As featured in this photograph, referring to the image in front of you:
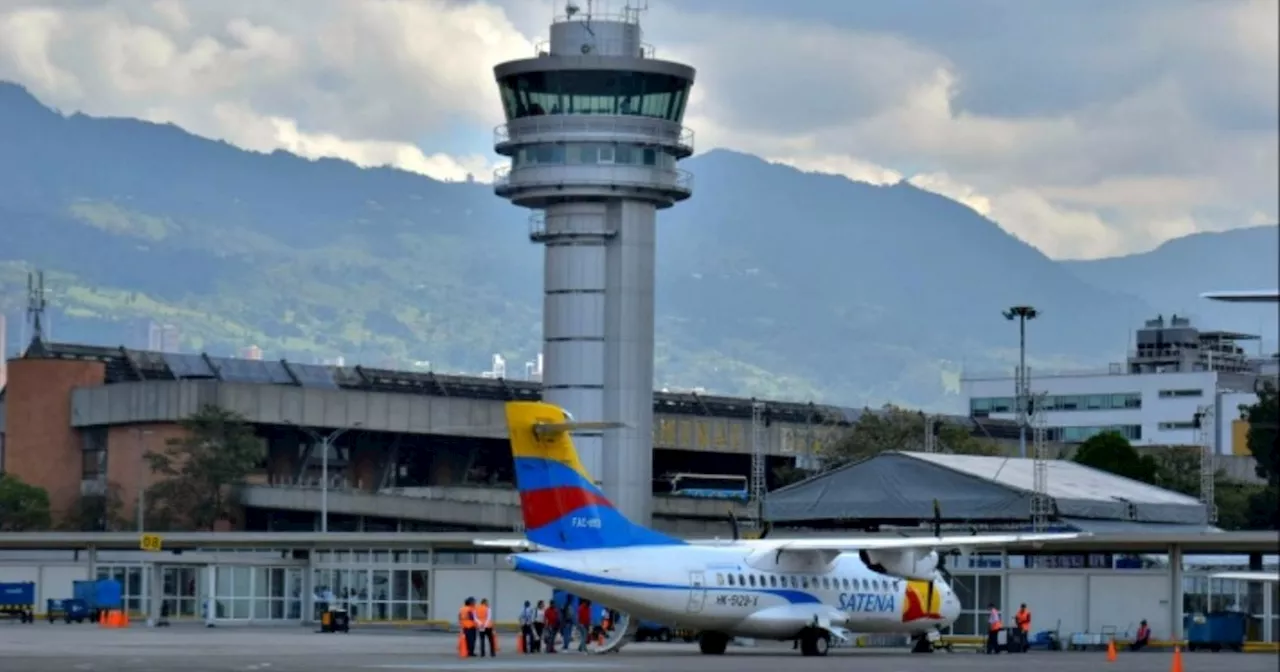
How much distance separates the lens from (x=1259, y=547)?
2484 inches

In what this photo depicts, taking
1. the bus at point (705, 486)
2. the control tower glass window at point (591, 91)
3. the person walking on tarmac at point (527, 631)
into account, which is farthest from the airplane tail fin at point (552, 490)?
the bus at point (705, 486)

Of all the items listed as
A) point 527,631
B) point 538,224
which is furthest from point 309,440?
A: point 527,631

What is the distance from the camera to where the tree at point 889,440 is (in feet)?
467

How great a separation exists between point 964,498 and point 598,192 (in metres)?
31.3

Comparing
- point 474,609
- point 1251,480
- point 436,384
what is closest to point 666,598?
point 474,609

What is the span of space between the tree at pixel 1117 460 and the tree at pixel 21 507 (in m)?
64.6

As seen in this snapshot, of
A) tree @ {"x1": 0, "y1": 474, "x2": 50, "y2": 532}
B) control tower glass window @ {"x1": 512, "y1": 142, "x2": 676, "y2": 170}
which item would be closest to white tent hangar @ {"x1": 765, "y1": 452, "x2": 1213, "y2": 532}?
control tower glass window @ {"x1": 512, "y1": 142, "x2": 676, "y2": 170}

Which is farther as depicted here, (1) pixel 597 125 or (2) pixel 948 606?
(1) pixel 597 125

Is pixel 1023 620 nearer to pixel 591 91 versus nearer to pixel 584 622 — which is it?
pixel 584 622

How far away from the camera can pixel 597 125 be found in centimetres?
11444

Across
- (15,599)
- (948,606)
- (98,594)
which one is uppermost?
(948,606)

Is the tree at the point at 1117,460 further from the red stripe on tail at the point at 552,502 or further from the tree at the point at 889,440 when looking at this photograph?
the red stripe on tail at the point at 552,502

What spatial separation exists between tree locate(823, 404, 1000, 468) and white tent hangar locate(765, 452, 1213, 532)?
4232cm

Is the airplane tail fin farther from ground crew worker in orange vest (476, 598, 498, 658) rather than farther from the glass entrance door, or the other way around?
the glass entrance door
